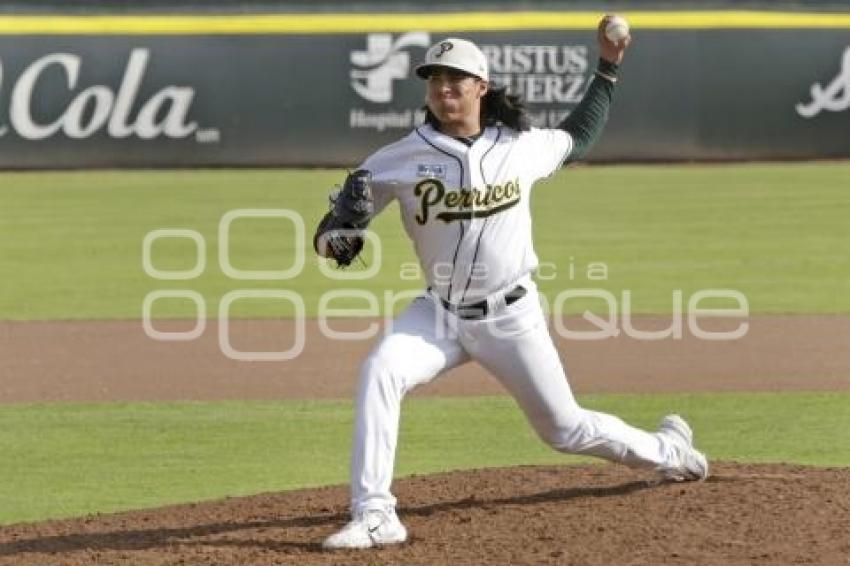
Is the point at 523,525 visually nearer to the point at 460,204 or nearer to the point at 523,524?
the point at 523,524

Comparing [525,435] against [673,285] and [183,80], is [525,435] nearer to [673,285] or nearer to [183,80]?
[673,285]

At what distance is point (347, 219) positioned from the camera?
639 cm

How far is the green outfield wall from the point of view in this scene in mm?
24562

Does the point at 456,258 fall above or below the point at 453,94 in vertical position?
below

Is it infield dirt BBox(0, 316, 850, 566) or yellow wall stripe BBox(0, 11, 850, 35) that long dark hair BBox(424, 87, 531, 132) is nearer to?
infield dirt BBox(0, 316, 850, 566)

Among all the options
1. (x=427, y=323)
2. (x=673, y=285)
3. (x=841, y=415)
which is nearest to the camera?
(x=427, y=323)

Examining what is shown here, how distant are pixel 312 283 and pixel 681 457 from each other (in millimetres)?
8954

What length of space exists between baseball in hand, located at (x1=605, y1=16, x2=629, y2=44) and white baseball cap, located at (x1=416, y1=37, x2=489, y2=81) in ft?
2.18

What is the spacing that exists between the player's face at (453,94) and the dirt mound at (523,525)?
5.07ft

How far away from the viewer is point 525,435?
385 inches

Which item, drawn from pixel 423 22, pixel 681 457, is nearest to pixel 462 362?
pixel 681 457

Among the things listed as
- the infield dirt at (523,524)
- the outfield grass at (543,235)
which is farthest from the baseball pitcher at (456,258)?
the outfield grass at (543,235)

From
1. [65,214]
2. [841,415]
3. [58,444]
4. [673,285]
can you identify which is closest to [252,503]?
[58,444]

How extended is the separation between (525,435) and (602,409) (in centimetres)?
69
